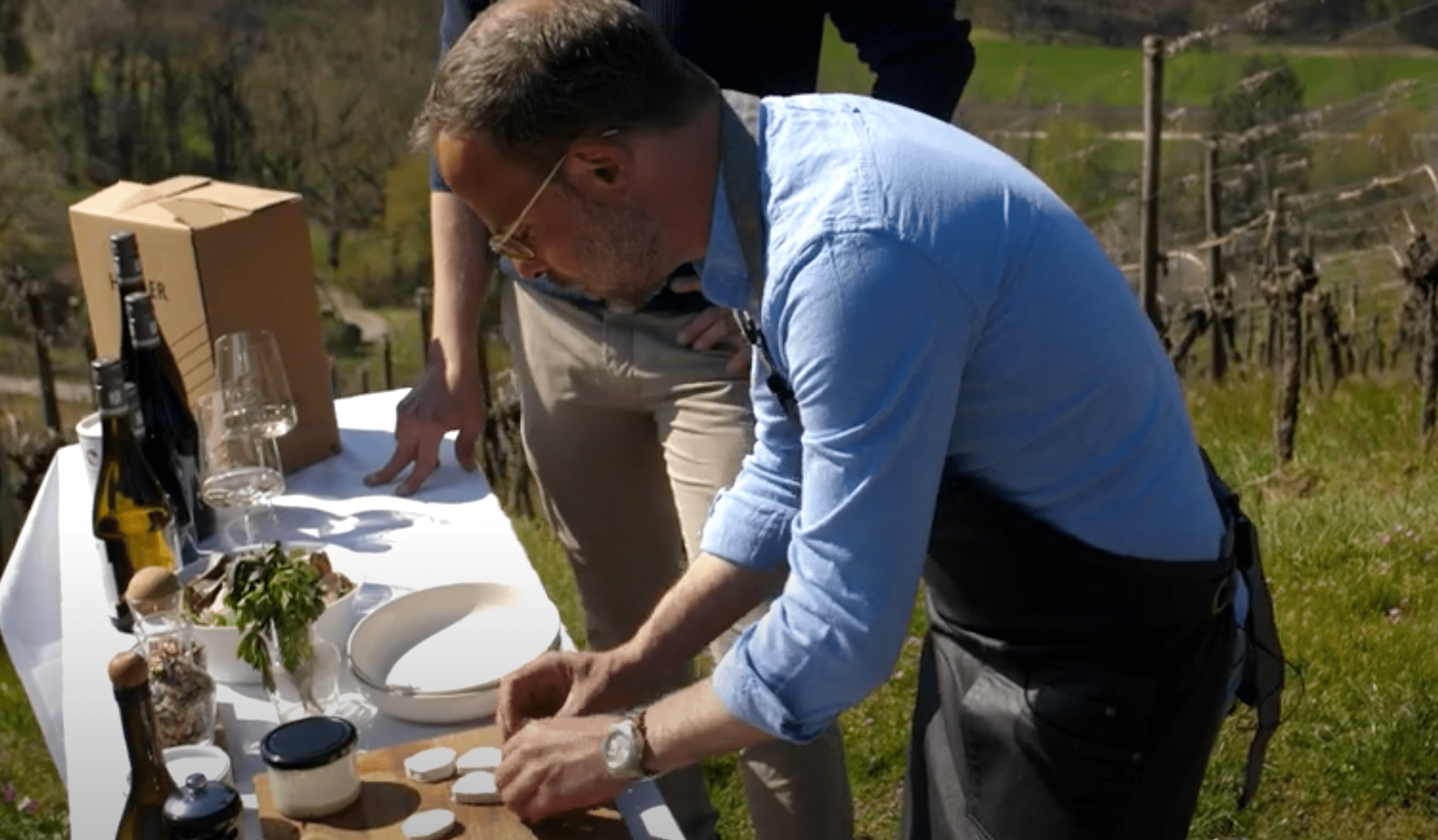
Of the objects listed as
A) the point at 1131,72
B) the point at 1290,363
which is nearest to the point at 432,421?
the point at 1290,363

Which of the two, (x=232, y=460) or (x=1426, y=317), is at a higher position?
(x=232, y=460)

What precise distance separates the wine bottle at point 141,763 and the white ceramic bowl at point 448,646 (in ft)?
1.02

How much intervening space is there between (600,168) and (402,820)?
70 centimetres

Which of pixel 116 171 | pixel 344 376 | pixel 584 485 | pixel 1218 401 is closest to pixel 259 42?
pixel 116 171

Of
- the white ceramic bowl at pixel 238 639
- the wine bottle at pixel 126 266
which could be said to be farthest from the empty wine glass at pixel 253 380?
the white ceramic bowl at pixel 238 639

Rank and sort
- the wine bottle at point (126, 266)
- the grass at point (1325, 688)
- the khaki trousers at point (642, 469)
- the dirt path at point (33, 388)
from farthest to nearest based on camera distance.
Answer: the dirt path at point (33, 388) → the grass at point (1325, 688) → the khaki trousers at point (642, 469) → the wine bottle at point (126, 266)

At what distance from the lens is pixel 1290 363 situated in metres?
5.05

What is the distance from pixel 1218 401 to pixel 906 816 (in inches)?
193

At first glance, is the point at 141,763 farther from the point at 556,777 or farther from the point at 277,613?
the point at 556,777

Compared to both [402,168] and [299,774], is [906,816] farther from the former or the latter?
[402,168]

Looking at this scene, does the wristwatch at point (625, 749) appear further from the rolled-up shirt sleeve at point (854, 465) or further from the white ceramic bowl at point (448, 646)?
the white ceramic bowl at point (448, 646)

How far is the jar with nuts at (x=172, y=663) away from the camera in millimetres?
1694

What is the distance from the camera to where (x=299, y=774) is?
4.93 feet

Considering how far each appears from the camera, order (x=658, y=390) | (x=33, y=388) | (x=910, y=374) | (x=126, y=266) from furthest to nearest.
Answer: (x=33, y=388), (x=658, y=390), (x=126, y=266), (x=910, y=374)
